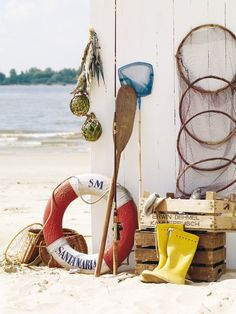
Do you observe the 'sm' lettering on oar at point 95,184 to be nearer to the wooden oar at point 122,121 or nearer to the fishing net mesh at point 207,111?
the wooden oar at point 122,121

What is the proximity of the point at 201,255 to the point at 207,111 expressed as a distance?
1.08 m

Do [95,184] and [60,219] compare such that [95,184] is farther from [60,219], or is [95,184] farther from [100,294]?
[100,294]

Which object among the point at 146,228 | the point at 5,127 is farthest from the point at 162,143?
the point at 5,127

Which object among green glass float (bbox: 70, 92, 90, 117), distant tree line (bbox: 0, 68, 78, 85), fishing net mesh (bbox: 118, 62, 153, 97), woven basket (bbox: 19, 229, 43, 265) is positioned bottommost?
woven basket (bbox: 19, 229, 43, 265)

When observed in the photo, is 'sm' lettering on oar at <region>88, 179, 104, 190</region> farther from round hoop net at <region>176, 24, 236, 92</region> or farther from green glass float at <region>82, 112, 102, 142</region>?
round hoop net at <region>176, 24, 236, 92</region>

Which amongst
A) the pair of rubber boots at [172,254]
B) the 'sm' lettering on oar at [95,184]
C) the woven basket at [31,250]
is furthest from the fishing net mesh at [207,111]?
the woven basket at [31,250]

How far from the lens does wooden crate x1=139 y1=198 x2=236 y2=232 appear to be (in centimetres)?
580

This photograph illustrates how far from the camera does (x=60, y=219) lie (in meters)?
6.48

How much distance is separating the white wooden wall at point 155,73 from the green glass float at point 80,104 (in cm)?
8

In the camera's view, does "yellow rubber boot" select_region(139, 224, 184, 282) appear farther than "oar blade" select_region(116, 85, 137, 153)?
No

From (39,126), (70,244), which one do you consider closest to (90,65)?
(70,244)

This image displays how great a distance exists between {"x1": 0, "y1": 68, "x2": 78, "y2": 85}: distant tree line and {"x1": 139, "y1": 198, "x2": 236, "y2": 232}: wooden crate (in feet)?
225

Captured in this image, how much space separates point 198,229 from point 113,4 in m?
1.88

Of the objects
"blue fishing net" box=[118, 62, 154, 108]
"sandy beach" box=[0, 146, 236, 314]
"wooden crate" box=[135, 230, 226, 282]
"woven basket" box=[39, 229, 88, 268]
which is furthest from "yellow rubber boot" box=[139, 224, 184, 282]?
"blue fishing net" box=[118, 62, 154, 108]
